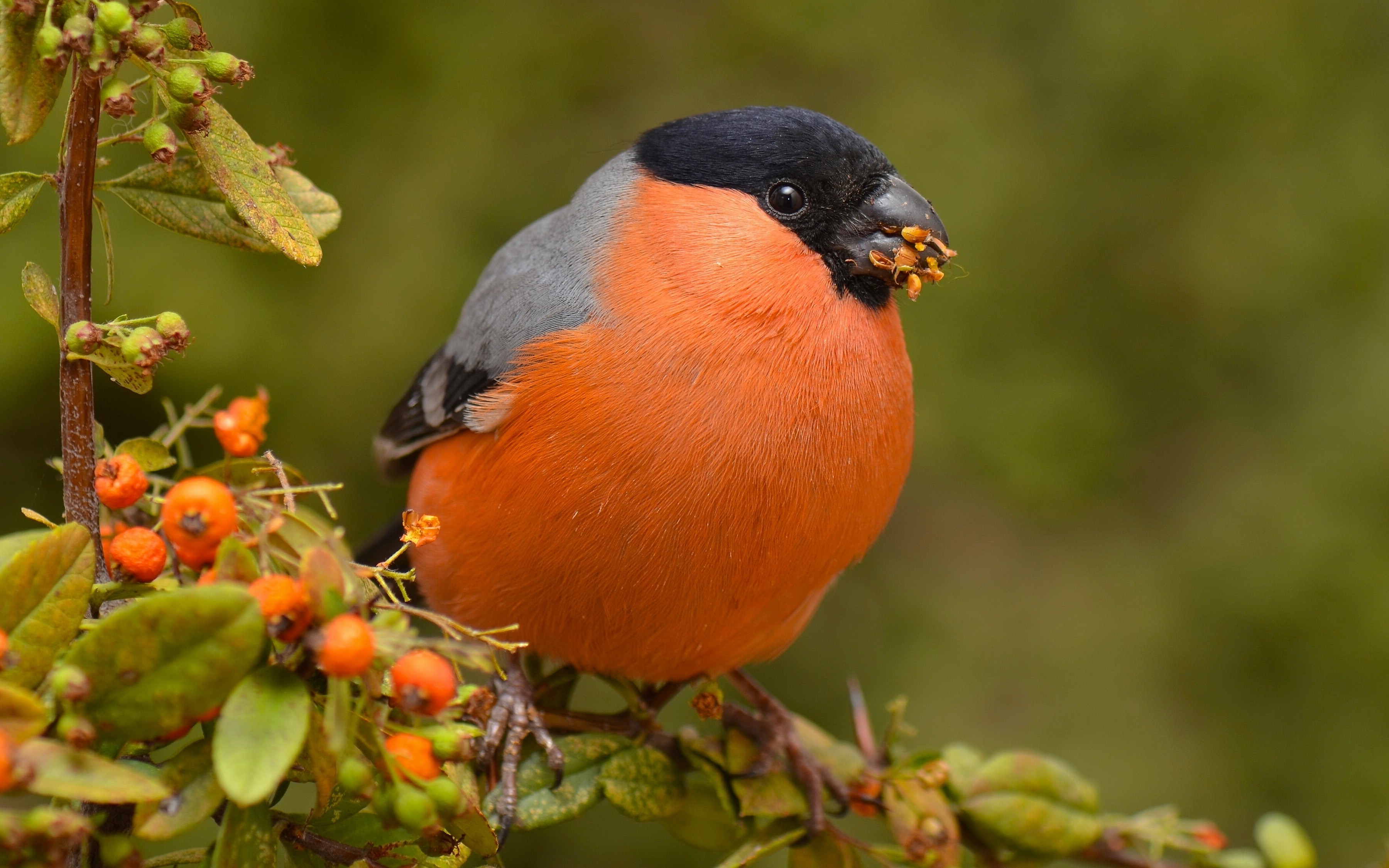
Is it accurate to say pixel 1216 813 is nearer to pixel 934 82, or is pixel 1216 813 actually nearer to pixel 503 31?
pixel 934 82

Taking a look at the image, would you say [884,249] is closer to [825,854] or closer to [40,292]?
[825,854]

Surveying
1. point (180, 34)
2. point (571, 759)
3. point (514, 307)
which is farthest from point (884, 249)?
point (180, 34)

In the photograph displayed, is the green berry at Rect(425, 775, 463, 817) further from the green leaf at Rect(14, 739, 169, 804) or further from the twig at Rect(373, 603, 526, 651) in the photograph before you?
the green leaf at Rect(14, 739, 169, 804)

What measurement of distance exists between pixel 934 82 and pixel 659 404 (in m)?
2.97

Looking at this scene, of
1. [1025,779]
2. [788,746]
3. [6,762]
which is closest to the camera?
[6,762]

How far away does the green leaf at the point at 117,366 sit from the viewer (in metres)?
1.32

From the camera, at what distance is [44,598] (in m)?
1.21

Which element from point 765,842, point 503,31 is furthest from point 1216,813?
point 503,31

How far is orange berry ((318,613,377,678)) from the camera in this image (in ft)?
3.65

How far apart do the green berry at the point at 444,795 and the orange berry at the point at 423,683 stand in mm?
76

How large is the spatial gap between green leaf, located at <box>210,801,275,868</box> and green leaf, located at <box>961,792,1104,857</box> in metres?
1.49

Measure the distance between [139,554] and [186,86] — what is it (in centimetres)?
52

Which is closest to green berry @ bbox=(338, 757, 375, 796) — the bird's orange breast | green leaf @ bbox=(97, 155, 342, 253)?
green leaf @ bbox=(97, 155, 342, 253)

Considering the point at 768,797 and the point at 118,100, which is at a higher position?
the point at 118,100
